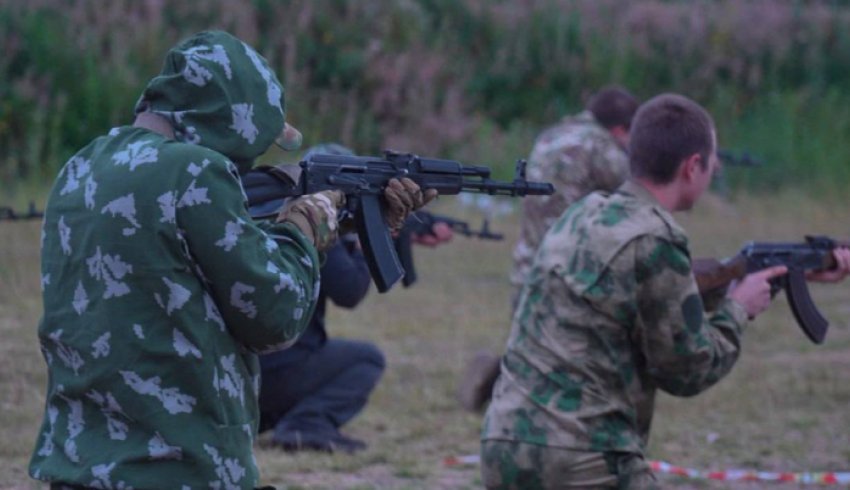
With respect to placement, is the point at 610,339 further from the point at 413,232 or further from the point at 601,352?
A: the point at 413,232

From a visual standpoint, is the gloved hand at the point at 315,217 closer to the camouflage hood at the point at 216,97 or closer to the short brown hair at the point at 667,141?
the camouflage hood at the point at 216,97

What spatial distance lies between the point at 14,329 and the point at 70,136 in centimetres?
754

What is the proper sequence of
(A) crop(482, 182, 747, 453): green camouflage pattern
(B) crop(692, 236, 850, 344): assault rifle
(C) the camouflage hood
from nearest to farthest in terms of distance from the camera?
(C) the camouflage hood, (A) crop(482, 182, 747, 453): green camouflage pattern, (B) crop(692, 236, 850, 344): assault rifle

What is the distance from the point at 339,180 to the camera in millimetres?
3838

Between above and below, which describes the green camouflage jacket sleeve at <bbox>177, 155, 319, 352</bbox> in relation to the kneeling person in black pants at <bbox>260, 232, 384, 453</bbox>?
above

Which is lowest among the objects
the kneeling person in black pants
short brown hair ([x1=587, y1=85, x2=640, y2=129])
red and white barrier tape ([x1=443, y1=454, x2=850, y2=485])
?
red and white barrier tape ([x1=443, y1=454, x2=850, y2=485])

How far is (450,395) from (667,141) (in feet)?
14.9

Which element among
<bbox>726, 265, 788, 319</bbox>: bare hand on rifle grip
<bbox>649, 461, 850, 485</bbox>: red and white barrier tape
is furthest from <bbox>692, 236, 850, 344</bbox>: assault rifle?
<bbox>649, 461, 850, 485</bbox>: red and white barrier tape

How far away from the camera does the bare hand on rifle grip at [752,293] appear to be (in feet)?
15.7

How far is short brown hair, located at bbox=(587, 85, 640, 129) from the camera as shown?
8195 mm

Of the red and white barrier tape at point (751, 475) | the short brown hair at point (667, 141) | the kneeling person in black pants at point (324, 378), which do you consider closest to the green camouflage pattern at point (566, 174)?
the kneeling person in black pants at point (324, 378)

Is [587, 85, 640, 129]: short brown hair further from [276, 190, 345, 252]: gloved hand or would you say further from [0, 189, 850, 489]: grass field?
[276, 190, 345, 252]: gloved hand

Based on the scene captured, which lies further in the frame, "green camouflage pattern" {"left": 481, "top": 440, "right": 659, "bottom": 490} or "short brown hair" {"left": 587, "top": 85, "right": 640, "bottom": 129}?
"short brown hair" {"left": 587, "top": 85, "right": 640, "bottom": 129}

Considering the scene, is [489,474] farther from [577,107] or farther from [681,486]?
Answer: [577,107]
